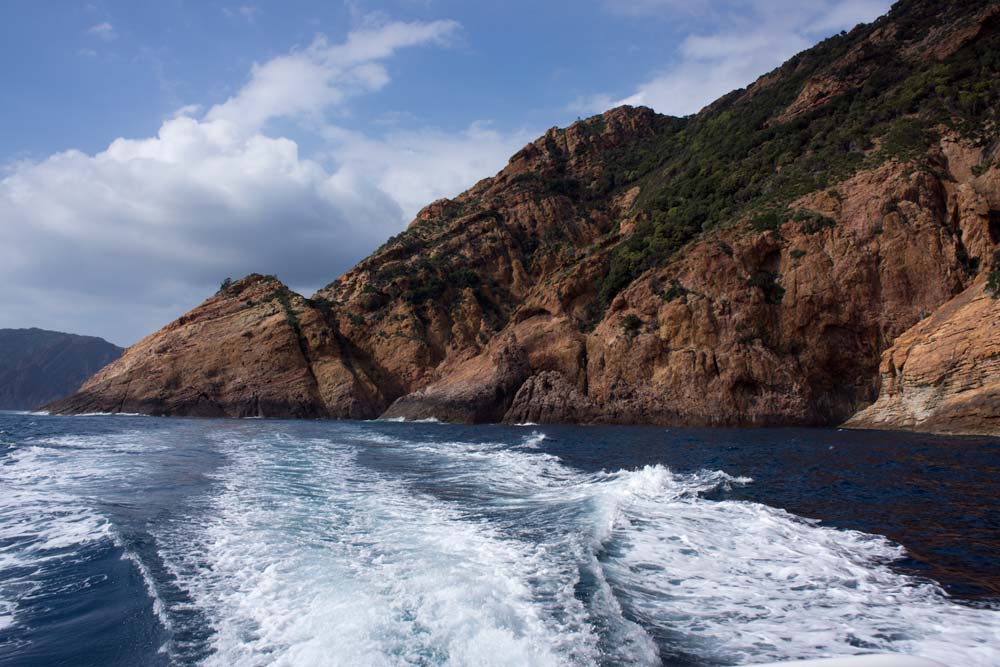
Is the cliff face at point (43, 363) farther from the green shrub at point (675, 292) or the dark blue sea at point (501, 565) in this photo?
the dark blue sea at point (501, 565)

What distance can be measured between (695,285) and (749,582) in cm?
2892

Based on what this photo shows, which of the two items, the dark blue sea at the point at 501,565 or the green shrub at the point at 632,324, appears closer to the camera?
the dark blue sea at the point at 501,565

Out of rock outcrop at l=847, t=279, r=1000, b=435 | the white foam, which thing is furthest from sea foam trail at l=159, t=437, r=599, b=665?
rock outcrop at l=847, t=279, r=1000, b=435

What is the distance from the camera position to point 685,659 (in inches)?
171

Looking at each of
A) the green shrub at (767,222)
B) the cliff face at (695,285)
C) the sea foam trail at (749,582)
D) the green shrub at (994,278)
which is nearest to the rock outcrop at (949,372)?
the green shrub at (994,278)

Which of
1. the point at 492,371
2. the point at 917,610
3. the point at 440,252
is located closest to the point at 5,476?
the point at 917,610

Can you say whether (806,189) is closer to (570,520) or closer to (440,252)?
(570,520)

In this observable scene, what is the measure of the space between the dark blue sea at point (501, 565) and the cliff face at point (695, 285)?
682 inches

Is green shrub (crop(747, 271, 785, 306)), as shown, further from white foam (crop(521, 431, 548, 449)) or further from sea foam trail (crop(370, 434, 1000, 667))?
sea foam trail (crop(370, 434, 1000, 667))

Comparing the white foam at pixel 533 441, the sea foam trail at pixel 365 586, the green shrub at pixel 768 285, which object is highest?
the green shrub at pixel 768 285

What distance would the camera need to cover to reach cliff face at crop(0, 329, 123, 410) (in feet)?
456

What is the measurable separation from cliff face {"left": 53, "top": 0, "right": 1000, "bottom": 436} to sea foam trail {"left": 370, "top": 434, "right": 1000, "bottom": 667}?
22467 millimetres

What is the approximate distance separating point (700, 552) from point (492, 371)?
32.6m

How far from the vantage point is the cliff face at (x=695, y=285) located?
28.4 metres
